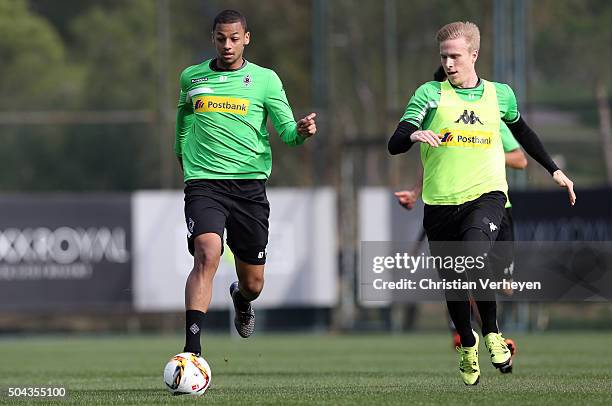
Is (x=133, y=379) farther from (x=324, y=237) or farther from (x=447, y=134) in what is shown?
(x=324, y=237)

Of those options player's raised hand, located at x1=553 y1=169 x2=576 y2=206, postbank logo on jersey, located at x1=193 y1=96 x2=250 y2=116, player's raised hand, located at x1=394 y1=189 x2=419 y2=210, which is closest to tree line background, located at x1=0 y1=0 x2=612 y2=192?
player's raised hand, located at x1=394 y1=189 x2=419 y2=210

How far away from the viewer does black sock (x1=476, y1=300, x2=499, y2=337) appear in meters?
9.02

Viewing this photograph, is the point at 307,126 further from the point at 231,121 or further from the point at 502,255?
the point at 502,255

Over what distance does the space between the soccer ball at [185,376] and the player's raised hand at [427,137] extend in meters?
1.78

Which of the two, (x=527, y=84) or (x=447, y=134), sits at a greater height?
(x=527, y=84)

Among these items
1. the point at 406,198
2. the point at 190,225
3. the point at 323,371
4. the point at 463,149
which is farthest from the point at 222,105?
the point at 323,371

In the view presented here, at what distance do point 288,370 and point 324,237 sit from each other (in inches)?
455

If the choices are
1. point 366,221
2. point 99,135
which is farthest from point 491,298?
point 99,135

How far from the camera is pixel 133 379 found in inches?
436

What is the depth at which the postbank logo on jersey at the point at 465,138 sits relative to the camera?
884 centimetres

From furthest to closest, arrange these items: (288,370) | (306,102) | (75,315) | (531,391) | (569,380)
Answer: (306,102) < (75,315) < (288,370) < (569,380) < (531,391)

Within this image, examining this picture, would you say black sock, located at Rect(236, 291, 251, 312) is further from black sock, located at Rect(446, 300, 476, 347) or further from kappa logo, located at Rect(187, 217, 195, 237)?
black sock, located at Rect(446, 300, 476, 347)

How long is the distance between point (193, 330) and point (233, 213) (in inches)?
36.6

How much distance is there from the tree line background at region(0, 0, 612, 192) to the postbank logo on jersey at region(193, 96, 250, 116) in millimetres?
15263
